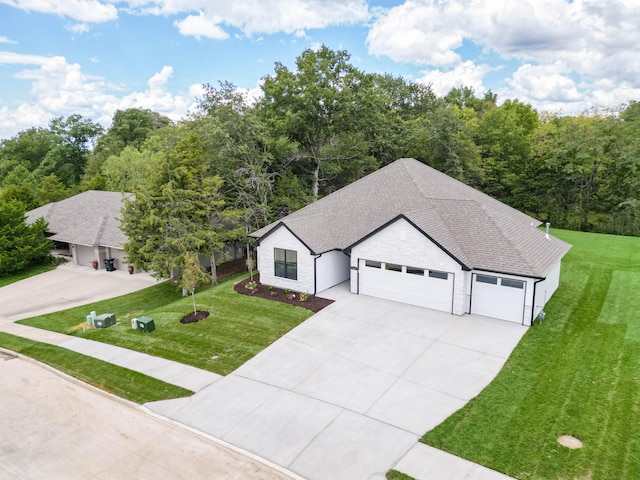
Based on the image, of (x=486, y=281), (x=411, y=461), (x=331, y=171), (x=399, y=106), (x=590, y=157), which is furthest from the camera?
(x=399, y=106)

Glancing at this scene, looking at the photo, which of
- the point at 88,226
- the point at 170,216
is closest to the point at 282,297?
the point at 170,216

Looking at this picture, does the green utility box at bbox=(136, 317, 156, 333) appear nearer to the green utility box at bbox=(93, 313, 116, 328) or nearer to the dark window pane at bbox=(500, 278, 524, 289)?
the green utility box at bbox=(93, 313, 116, 328)

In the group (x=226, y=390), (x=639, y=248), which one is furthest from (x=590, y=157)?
(x=226, y=390)

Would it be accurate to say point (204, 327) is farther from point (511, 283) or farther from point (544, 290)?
point (544, 290)

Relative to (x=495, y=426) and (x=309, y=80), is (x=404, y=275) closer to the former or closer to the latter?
(x=495, y=426)

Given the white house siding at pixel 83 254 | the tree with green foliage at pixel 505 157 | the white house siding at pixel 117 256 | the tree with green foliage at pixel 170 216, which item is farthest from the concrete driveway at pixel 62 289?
the tree with green foliage at pixel 505 157

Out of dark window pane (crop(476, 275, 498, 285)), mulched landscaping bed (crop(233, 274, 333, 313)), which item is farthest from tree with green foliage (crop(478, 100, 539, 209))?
mulched landscaping bed (crop(233, 274, 333, 313))

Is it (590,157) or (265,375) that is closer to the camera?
(265,375)
